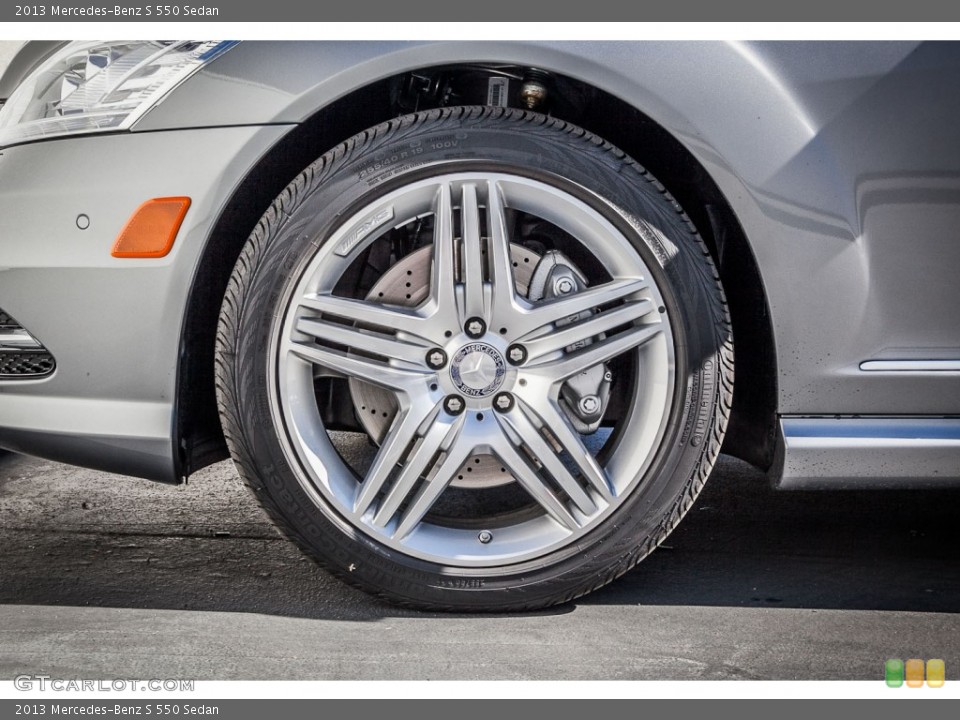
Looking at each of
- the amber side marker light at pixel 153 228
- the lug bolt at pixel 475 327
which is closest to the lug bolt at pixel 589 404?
the lug bolt at pixel 475 327

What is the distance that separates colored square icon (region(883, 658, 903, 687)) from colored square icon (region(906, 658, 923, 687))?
0.05 feet

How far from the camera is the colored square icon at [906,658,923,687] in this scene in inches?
65.1

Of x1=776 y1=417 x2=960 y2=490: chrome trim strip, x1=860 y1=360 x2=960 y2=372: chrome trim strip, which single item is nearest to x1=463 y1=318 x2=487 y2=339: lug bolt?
x1=776 y1=417 x2=960 y2=490: chrome trim strip

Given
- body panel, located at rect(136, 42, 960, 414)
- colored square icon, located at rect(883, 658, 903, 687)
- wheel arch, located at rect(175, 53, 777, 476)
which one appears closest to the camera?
colored square icon, located at rect(883, 658, 903, 687)

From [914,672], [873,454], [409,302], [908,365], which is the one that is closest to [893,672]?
[914,672]

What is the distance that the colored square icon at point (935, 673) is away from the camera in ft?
5.41

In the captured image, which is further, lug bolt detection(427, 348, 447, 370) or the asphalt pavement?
lug bolt detection(427, 348, 447, 370)

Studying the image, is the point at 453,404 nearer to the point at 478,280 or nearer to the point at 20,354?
the point at 478,280

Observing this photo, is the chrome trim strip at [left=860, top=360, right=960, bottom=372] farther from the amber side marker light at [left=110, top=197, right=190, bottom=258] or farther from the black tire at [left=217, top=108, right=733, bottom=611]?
the amber side marker light at [left=110, top=197, right=190, bottom=258]

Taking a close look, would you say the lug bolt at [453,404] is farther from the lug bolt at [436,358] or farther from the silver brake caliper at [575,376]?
the silver brake caliper at [575,376]

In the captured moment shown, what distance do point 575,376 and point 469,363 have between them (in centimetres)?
23

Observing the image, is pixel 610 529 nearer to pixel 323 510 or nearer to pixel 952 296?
pixel 323 510

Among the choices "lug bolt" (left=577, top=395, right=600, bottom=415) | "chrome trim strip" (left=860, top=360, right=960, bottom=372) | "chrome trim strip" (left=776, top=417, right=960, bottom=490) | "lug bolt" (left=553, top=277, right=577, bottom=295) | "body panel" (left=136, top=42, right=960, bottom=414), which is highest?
"body panel" (left=136, top=42, right=960, bottom=414)

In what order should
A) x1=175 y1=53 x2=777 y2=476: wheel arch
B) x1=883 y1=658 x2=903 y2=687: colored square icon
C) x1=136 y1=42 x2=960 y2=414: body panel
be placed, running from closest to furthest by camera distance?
1. x1=883 y1=658 x2=903 y2=687: colored square icon
2. x1=136 y1=42 x2=960 y2=414: body panel
3. x1=175 y1=53 x2=777 y2=476: wheel arch
